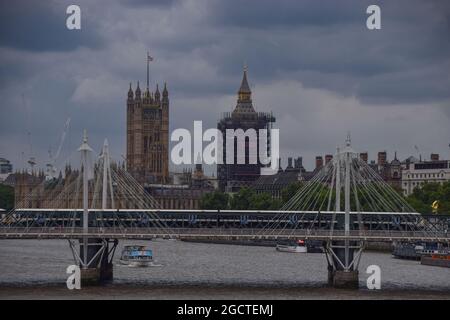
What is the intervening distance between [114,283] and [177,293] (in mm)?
6083

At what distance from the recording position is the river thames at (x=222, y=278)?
45.3 metres

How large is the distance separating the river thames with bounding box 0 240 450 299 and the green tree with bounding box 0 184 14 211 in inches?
2530

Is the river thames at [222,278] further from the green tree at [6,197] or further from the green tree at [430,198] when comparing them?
the green tree at [6,197]

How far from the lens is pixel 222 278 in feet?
177

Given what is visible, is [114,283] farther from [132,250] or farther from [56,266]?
[132,250]

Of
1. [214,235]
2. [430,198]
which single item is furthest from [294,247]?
[214,235]

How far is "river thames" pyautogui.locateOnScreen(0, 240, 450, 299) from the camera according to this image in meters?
45.3

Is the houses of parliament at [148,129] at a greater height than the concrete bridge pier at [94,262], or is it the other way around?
the houses of parliament at [148,129]

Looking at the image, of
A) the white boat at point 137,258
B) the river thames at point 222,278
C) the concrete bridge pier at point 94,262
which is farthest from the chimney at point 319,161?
the concrete bridge pier at point 94,262

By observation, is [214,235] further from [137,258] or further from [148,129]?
[148,129]

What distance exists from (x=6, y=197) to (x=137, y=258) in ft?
273

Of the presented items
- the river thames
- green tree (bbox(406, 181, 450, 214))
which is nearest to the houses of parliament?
green tree (bbox(406, 181, 450, 214))

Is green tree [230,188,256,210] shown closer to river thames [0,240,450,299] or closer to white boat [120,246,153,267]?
river thames [0,240,450,299]

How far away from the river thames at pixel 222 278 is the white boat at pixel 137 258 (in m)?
0.81
